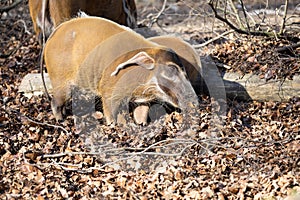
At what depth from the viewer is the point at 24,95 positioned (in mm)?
8023

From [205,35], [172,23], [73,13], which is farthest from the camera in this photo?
[172,23]

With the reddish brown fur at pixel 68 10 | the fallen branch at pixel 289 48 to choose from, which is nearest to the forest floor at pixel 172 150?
the fallen branch at pixel 289 48

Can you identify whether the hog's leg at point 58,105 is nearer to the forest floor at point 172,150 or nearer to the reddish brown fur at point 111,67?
the reddish brown fur at point 111,67

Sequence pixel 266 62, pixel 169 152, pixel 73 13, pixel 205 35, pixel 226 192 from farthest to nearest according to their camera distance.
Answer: pixel 205 35 → pixel 73 13 → pixel 266 62 → pixel 169 152 → pixel 226 192

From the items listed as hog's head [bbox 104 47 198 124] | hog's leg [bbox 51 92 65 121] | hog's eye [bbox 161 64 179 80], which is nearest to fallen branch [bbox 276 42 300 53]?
hog's head [bbox 104 47 198 124]

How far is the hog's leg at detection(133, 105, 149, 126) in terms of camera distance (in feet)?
22.4

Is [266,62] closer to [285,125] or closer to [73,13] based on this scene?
[285,125]

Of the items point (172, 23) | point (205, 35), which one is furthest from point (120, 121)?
point (172, 23)

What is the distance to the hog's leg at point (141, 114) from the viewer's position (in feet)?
22.4

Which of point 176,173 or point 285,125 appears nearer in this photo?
point 176,173

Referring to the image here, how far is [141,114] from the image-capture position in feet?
22.4

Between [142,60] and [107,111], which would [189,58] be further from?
[107,111]

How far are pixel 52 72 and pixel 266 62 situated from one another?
101 inches

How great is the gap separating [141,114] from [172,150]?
846mm
